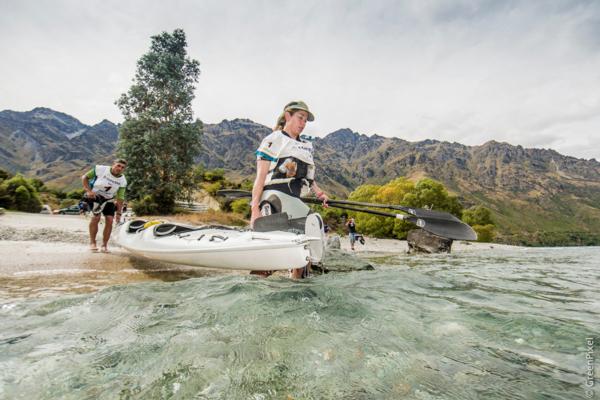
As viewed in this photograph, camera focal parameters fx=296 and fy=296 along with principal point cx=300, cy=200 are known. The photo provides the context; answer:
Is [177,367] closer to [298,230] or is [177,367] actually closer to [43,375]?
[43,375]

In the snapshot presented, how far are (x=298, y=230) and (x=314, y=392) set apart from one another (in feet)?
9.36

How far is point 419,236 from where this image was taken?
2377 centimetres

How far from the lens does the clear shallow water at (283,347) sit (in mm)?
1727

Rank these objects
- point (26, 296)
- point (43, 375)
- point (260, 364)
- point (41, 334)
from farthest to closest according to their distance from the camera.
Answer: point (26, 296) → point (41, 334) → point (260, 364) → point (43, 375)

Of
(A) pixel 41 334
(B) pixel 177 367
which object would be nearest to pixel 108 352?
(B) pixel 177 367

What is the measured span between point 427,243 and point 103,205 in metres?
21.4

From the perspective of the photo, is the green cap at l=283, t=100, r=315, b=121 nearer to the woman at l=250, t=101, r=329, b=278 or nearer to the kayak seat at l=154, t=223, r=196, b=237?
the woman at l=250, t=101, r=329, b=278

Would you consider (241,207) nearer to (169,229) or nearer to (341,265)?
(341,265)

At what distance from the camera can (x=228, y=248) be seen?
4.52 metres

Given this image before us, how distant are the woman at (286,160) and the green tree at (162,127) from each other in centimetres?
2058

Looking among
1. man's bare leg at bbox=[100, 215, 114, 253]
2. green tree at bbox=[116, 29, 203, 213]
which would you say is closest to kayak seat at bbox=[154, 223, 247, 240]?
man's bare leg at bbox=[100, 215, 114, 253]

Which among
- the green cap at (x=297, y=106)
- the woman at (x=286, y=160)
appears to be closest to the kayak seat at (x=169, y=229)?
the woman at (x=286, y=160)

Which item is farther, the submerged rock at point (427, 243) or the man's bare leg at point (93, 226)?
the submerged rock at point (427, 243)

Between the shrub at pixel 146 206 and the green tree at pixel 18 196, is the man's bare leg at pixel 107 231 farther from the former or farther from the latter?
the green tree at pixel 18 196
